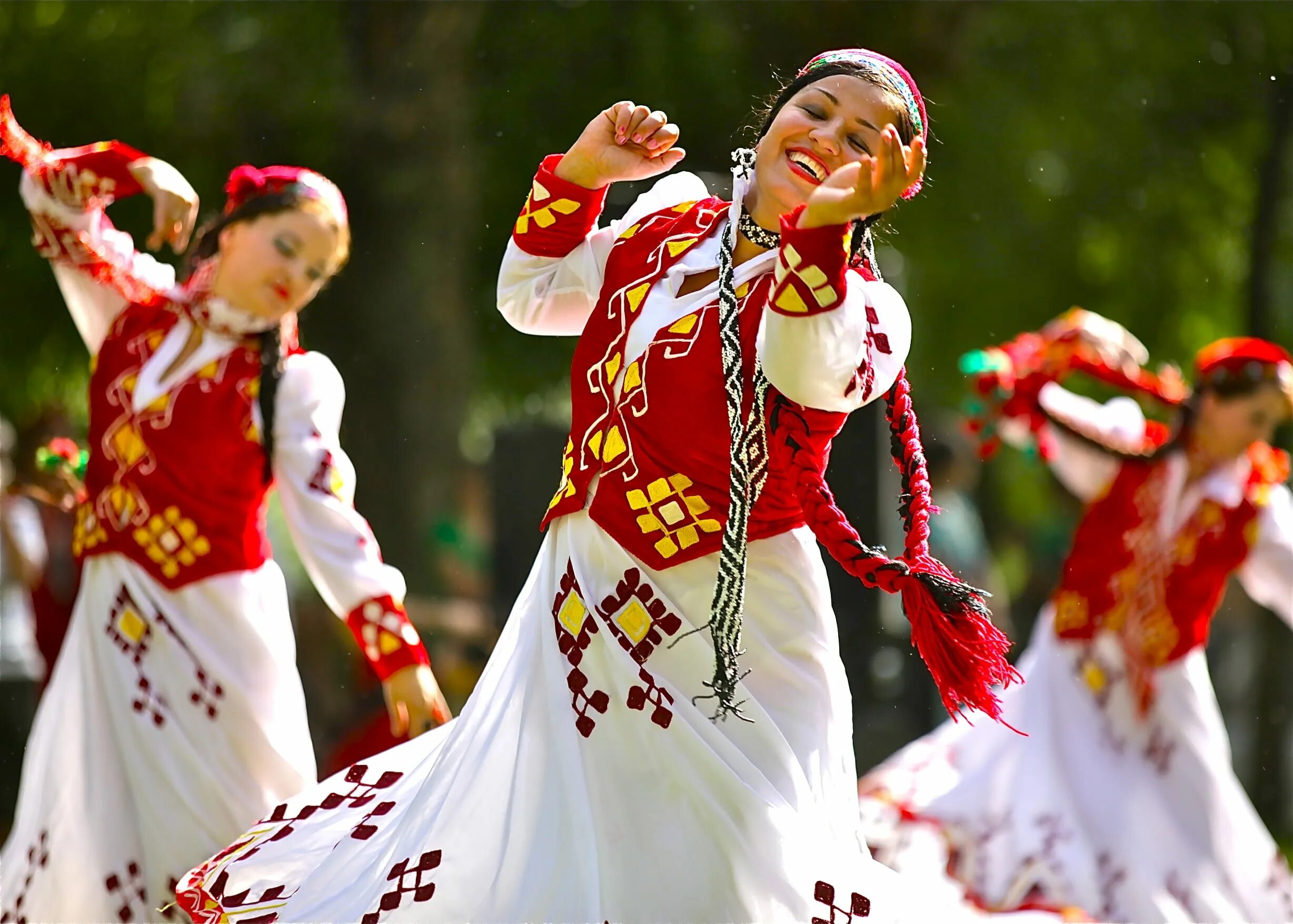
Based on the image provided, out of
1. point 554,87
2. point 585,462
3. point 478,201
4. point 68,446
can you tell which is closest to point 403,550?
point 478,201

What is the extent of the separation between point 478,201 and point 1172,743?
4596 millimetres

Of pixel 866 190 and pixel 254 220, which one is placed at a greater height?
pixel 254 220

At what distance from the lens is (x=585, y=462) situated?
3.11 m

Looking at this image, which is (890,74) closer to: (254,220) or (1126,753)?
(254,220)

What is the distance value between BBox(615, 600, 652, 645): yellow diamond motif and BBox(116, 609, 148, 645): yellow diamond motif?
1.43 metres

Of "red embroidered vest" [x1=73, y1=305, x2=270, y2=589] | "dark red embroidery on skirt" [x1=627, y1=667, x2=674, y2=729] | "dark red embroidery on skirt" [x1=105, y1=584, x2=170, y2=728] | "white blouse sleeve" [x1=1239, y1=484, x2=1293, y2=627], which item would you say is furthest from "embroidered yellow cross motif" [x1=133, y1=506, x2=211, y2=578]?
"white blouse sleeve" [x1=1239, y1=484, x2=1293, y2=627]

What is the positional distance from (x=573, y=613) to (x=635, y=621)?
0.38 ft

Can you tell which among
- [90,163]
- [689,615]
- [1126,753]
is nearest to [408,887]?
[689,615]

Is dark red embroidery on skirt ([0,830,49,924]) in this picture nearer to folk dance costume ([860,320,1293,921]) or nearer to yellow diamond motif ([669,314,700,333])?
yellow diamond motif ([669,314,700,333])

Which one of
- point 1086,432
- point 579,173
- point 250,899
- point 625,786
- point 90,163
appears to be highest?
point 90,163

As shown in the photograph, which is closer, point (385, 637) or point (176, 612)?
point (385, 637)

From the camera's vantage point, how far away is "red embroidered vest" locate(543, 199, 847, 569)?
2971 millimetres

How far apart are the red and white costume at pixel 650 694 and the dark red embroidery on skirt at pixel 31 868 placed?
0.78 metres

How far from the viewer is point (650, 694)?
2.96 m
